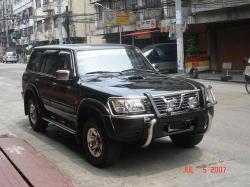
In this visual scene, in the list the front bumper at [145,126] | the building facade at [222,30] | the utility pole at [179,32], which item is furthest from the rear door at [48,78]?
the utility pole at [179,32]

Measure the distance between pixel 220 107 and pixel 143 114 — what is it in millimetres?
6760

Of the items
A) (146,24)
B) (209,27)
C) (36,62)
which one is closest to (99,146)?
(36,62)

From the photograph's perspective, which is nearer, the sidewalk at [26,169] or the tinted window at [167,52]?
the sidewalk at [26,169]

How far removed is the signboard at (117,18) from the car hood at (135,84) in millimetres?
30351

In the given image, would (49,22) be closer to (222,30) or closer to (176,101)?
(222,30)

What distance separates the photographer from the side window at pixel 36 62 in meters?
9.53

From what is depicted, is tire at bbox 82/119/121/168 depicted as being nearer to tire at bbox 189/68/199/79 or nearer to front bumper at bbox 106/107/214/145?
front bumper at bbox 106/107/214/145

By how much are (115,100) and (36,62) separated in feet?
12.4

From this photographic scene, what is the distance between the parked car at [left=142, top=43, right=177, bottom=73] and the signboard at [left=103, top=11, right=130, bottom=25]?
360 inches

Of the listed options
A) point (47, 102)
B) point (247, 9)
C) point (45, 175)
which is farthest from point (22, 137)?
point (247, 9)

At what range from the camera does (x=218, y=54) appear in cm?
2955

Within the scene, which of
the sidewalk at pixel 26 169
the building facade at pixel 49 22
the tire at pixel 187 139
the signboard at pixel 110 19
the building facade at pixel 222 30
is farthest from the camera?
the building facade at pixel 49 22

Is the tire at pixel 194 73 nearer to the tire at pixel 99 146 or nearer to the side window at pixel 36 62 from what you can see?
the side window at pixel 36 62

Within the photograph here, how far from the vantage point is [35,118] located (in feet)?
32.2
